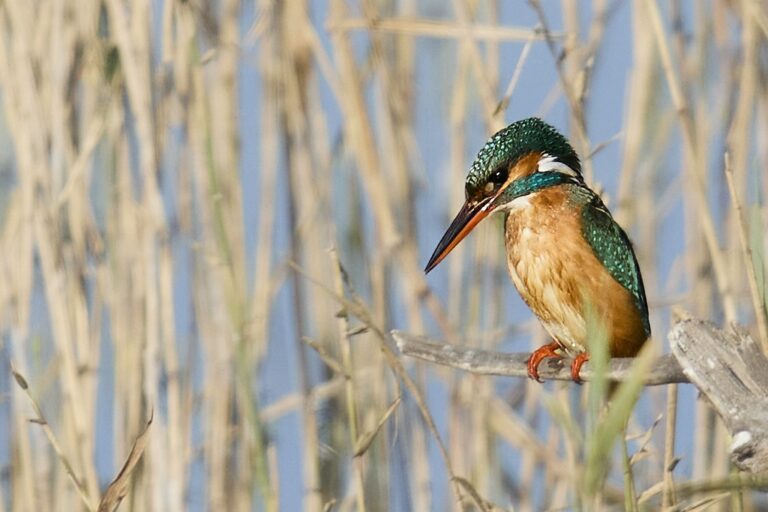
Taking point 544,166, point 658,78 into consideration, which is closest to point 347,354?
point 544,166

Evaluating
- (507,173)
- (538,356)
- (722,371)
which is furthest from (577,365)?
(722,371)

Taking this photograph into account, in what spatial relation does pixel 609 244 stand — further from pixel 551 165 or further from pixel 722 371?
pixel 722 371

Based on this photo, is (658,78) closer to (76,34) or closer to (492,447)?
(492,447)

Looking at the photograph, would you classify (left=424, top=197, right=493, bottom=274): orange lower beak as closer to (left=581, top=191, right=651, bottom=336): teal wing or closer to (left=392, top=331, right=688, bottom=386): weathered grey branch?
(left=581, top=191, right=651, bottom=336): teal wing

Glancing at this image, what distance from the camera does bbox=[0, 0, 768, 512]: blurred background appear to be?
85.0 inches

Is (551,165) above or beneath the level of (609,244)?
above

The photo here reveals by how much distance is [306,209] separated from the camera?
2510mm

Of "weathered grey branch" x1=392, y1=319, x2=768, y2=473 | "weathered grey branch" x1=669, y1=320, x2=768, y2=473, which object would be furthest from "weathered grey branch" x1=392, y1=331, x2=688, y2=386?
"weathered grey branch" x1=669, y1=320, x2=768, y2=473

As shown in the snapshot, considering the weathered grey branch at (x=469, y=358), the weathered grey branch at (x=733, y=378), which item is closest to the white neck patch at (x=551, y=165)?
the weathered grey branch at (x=469, y=358)

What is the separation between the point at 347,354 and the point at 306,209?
2.85 feet

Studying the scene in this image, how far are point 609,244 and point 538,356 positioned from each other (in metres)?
0.23

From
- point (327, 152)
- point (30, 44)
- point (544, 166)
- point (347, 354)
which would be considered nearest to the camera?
point (347, 354)

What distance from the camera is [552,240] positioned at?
6.23 feet

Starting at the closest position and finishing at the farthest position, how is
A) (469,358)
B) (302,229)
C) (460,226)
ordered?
(469,358)
(460,226)
(302,229)
